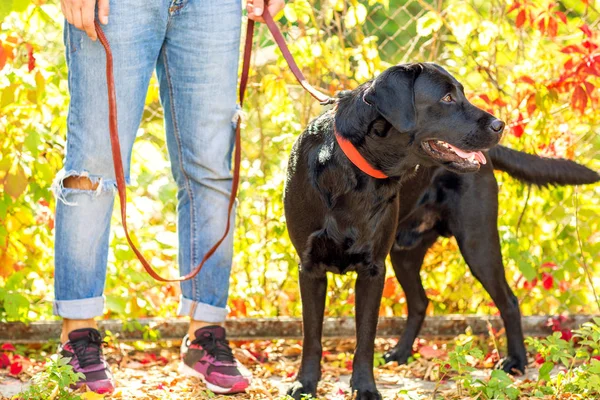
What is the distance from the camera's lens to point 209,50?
2.79 m

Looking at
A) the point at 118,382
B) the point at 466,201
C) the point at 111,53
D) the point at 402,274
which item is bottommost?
the point at 118,382

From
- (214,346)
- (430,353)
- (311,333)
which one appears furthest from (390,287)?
(214,346)

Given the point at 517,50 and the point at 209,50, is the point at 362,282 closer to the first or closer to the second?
the point at 209,50

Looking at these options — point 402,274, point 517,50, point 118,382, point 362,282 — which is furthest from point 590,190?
point 118,382

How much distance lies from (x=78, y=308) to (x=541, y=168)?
6.30 feet

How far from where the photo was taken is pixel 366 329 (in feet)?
9.29

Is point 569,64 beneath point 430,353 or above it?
above

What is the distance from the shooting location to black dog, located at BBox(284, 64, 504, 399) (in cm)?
261

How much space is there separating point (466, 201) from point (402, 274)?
51cm

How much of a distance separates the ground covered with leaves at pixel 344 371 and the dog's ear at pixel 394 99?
29.5 inches

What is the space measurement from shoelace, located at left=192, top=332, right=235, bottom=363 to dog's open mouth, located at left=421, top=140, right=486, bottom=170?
1066 mm

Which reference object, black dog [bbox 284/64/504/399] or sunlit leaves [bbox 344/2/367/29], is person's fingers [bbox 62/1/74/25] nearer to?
black dog [bbox 284/64/504/399]

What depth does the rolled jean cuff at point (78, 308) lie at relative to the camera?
280 cm

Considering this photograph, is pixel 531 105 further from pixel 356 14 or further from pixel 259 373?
pixel 259 373
